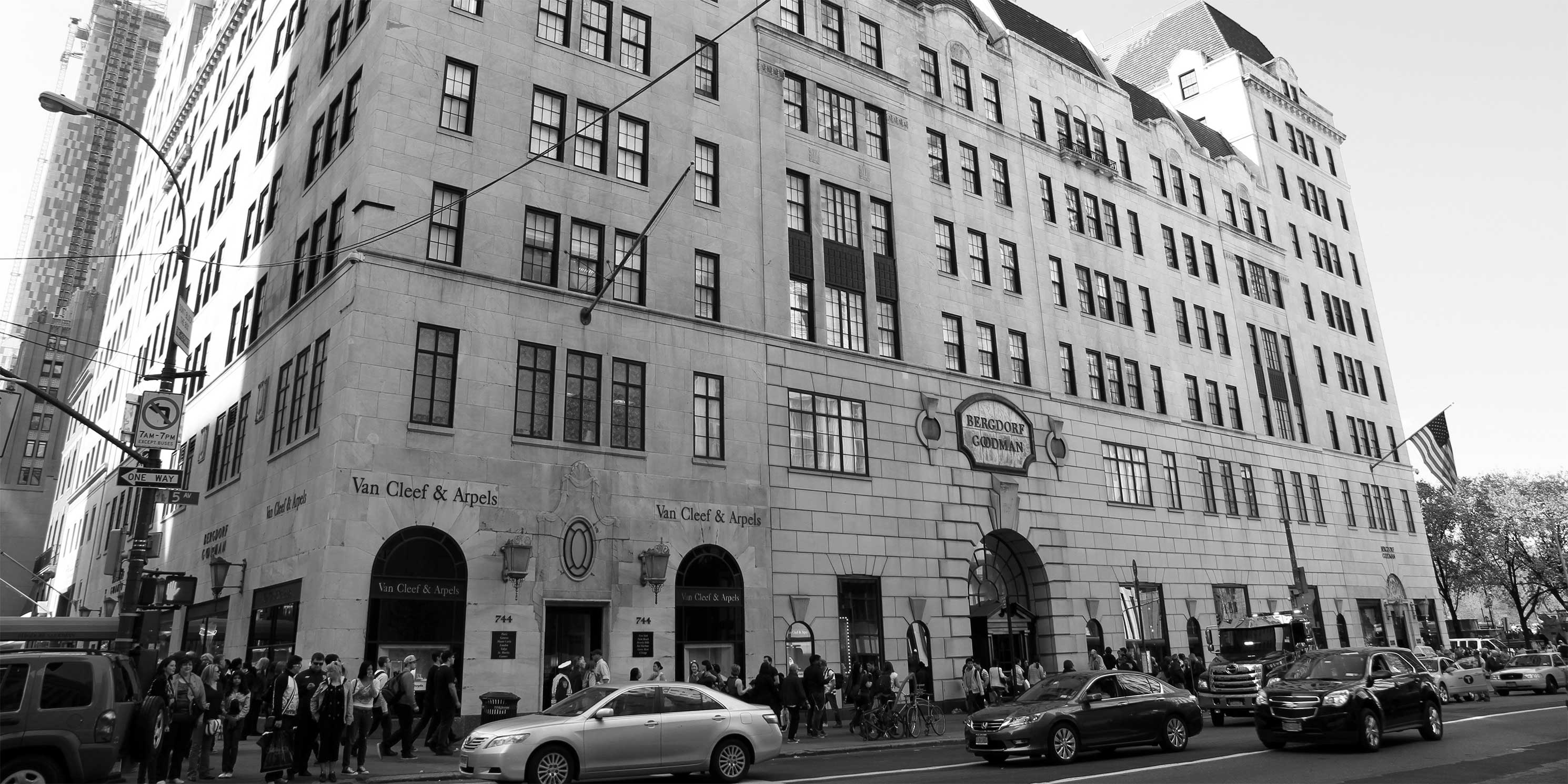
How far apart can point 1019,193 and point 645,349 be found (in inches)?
787

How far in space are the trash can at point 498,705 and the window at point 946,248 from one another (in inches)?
872

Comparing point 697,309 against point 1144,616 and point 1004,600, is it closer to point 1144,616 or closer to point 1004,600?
point 1004,600

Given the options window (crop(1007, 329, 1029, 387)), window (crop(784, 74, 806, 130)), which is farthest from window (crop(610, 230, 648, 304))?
window (crop(1007, 329, 1029, 387))

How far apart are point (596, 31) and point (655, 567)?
52.9 feet

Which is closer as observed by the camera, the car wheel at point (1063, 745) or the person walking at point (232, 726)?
the person walking at point (232, 726)

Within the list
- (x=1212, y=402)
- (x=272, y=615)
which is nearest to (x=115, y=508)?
(x=272, y=615)

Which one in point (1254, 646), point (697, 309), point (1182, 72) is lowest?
point (1254, 646)

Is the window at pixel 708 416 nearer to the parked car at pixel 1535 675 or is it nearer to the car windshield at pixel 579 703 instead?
the car windshield at pixel 579 703

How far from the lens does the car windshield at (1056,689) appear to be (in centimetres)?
1778

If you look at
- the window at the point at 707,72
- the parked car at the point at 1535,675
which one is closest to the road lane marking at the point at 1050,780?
the window at the point at 707,72

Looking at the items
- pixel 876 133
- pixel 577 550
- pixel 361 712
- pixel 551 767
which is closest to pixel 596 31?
pixel 876 133

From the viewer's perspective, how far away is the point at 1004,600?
113ft

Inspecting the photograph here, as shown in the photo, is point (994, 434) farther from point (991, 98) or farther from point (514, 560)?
point (514, 560)

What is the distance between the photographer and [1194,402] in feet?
145
